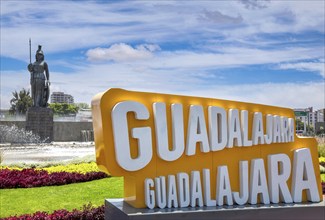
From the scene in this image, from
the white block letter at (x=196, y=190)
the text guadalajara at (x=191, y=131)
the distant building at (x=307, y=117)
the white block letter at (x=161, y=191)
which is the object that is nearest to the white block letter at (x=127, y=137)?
the text guadalajara at (x=191, y=131)

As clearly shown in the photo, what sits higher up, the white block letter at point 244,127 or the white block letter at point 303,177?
the white block letter at point 244,127

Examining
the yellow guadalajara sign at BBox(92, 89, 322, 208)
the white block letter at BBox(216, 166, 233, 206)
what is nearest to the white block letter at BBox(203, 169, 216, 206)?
the yellow guadalajara sign at BBox(92, 89, 322, 208)

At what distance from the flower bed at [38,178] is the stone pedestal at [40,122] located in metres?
17.9

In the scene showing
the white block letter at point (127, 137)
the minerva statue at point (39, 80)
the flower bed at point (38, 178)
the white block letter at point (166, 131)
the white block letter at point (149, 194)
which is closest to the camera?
the white block letter at point (127, 137)

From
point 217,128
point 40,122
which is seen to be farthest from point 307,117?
point 217,128

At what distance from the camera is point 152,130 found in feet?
22.2

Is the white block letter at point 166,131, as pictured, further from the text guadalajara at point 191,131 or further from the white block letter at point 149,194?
the white block letter at point 149,194

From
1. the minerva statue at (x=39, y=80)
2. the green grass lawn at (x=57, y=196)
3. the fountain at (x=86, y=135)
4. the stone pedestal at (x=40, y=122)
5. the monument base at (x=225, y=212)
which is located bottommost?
the green grass lawn at (x=57, y=196)

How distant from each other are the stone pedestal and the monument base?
2397 centimetres

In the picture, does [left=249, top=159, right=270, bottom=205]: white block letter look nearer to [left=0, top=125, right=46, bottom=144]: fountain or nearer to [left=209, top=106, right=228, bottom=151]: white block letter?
[left=209, top=106, right=228, bottom=151]: white block letter

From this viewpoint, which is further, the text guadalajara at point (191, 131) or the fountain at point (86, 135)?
the fountain at point (86, 135)

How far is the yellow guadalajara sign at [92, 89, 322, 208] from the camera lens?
6551 mm

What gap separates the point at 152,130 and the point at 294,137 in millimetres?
2519

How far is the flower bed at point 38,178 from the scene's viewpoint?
11.7 meters
